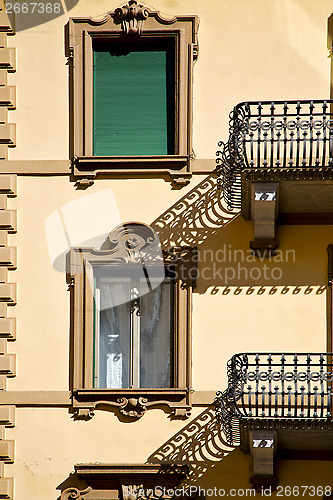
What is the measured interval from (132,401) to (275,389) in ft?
6.93

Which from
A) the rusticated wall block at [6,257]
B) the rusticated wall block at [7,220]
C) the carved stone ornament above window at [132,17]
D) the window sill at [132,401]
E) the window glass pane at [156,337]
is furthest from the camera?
the carved stone ornament above window at [132,17]

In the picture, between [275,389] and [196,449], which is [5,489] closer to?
[196,449]

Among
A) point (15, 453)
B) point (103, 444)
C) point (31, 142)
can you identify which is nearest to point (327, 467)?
point (103, 444)

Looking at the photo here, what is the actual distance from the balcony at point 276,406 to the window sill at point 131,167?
107 inches

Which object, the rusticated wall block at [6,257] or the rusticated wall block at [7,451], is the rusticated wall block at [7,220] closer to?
the rusticated wall block at [6,257]

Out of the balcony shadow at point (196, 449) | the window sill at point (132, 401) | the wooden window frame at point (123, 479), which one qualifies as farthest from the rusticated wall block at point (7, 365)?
the balcony shadow at point (196, 449)

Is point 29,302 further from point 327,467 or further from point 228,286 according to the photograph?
point 327,467

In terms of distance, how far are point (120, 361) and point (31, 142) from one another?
3.30m

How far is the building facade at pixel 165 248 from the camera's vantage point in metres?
15.0

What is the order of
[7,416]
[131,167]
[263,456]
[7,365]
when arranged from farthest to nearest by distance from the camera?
[131,167], [7,365], [7,416], [263,456]

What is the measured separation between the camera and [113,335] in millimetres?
15703

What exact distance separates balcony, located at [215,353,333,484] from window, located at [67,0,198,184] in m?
3.35

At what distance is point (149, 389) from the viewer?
15.2 m

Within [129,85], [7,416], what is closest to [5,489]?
[7,416]
